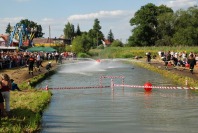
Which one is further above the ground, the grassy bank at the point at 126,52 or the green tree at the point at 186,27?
the green tree at the point at 186,27

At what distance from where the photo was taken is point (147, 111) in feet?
55.7

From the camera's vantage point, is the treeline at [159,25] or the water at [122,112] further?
the treeline at [159,25]

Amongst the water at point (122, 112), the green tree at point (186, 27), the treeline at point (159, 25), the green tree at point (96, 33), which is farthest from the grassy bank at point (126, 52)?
the water at point (122, 112)

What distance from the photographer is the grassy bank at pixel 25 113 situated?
12.3 m

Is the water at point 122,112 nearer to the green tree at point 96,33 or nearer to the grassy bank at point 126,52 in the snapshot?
the grassy bank at point 126,52

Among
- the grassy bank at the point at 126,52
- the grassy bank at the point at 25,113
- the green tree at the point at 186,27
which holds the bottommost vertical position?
the grassy bank at the point at 25,113

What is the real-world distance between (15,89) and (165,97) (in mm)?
8813

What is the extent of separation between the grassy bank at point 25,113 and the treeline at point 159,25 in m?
92.3

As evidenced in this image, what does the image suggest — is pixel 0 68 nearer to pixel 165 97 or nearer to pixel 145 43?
pixel 165 97

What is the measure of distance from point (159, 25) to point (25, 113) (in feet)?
359

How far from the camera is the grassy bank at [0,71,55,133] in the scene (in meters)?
12.3

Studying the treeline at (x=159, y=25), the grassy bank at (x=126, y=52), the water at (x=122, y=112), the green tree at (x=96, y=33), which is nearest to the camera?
the water at (x=122, y=112)

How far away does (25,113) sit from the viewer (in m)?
15.0

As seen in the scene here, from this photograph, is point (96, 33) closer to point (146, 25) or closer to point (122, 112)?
point (146, 25)
